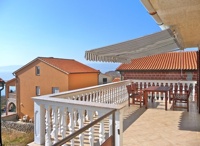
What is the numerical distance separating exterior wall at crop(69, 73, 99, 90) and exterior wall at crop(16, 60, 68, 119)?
120 cm

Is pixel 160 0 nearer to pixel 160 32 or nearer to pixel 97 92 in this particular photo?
pixel 160 32

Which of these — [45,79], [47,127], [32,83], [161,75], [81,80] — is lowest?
[47,127]

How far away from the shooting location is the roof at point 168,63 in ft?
57.2

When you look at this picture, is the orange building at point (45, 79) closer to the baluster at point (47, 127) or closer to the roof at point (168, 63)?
the roof at point (168, 63)

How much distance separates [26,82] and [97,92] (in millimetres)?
28183

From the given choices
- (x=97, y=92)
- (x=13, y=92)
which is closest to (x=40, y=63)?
(x=13, y=92)

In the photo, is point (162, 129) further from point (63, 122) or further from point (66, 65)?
point (66, 65)

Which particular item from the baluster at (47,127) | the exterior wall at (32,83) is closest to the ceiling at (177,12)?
the baluster at (47,127)

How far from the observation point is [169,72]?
17.5m

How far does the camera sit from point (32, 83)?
32875 mm

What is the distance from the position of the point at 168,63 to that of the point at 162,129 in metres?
13.6

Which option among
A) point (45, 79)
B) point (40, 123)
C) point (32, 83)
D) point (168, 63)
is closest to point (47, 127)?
point (40, 123)

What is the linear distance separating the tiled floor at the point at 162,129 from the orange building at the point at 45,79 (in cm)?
2200

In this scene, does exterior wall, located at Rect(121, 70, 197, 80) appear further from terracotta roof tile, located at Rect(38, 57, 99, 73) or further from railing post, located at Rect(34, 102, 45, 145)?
railing post, located at Rect(34, 102, 45, 145)
